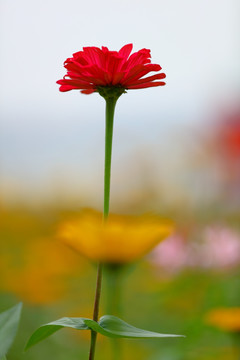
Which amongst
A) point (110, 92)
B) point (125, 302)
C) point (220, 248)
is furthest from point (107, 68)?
point (125, 302)

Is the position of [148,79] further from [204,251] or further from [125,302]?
[125,302]

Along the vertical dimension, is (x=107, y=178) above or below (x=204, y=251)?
above

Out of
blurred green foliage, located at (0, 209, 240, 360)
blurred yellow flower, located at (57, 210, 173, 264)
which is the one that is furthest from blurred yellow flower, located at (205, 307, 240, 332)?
blurred yellow flower, located at (57, 210, 173, 264)

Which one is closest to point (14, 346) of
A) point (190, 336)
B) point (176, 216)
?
point (190, 336)

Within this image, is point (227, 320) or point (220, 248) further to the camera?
point (220, 248)

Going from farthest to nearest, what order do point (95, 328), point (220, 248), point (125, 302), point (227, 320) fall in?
point (125, 302)
point (220, 248)
point (227, 320)
point (95, 328)

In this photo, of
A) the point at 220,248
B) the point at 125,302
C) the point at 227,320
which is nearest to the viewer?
the point at 227,320

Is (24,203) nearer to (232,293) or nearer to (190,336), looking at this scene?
(232,293)

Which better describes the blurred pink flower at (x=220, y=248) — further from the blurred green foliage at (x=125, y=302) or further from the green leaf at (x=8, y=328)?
the green leaf at (x=8, y=328)
